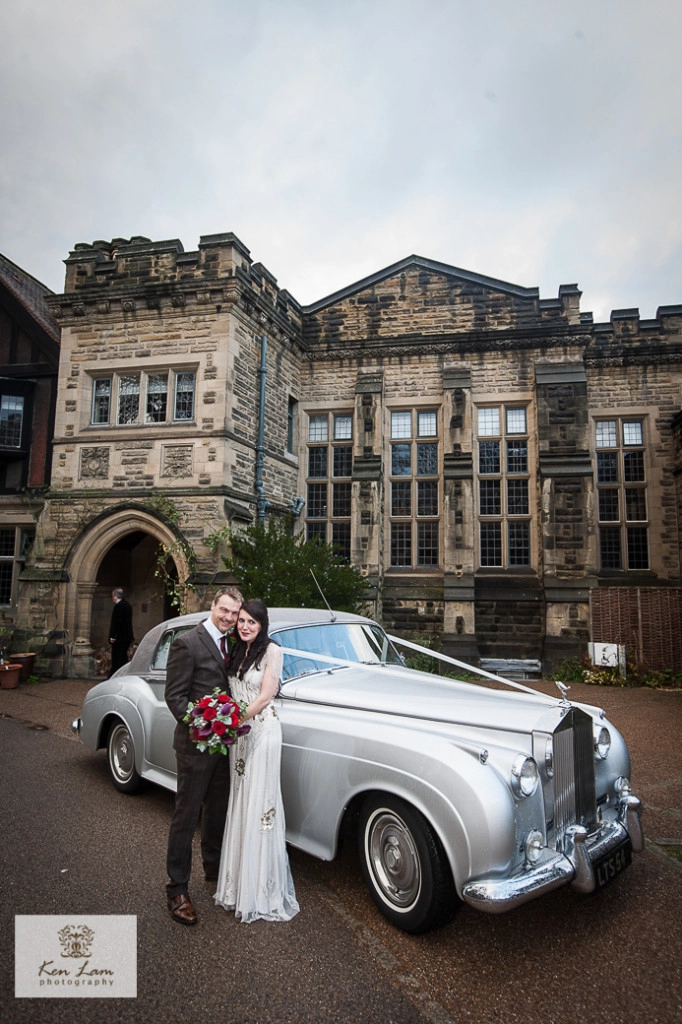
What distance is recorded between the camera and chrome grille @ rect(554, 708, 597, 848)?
320 cm

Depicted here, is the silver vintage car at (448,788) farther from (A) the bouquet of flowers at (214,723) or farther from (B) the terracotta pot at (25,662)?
(B) the terracotta pot at (25,662)

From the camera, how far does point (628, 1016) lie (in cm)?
254

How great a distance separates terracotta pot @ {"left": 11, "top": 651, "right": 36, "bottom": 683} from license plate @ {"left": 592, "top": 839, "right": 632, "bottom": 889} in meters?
10.5

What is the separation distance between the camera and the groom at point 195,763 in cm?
330

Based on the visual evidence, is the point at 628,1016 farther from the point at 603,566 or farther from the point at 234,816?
the point at 603,566

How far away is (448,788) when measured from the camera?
296 centimetres

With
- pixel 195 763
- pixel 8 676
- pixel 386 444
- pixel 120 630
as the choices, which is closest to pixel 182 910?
pixel 195 763

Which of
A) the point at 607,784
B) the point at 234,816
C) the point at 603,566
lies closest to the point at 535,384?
the point at 603,566

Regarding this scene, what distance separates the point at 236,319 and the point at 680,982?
11356 mm

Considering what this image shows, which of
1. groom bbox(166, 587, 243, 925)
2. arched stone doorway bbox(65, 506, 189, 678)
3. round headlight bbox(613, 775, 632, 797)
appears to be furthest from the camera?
arched stone doorway bbox(65, 506, 189, 678)

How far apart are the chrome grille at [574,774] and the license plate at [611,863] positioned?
0.60 ft

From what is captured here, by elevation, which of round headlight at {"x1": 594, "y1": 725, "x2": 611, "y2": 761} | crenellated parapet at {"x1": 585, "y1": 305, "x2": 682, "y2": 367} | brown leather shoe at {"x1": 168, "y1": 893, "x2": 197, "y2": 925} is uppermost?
crenellated parapet at {"x1": 585, "y1": 305, "x2": 682, "y2": 367}

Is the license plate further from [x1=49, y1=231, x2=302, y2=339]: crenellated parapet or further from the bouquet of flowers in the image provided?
[x1=49, y1=231, x2=302, y2=339]: crenellated parapet

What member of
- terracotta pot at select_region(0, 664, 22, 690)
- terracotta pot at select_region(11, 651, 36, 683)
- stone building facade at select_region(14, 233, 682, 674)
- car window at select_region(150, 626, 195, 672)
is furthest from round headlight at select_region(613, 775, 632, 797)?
terracotta pot at select_region(11, 651, 36, 683)
